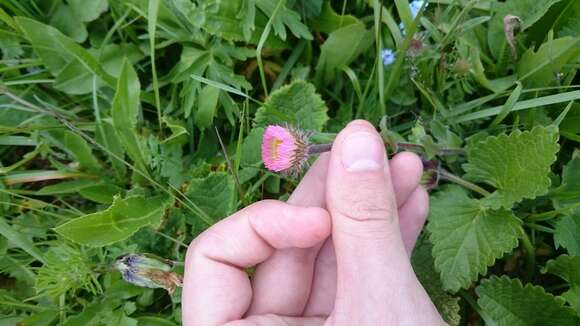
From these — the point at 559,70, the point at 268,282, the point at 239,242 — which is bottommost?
the point at 268,282

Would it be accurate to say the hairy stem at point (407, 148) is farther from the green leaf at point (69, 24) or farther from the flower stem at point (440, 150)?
the green leaf at point (69, 24)

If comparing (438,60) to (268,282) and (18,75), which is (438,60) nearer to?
(268,282)

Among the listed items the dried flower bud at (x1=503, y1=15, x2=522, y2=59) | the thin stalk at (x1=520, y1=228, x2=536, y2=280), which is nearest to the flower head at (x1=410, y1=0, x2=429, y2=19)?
the dried flower bud at (x1=503, y1=15, x2=522, y2=59)

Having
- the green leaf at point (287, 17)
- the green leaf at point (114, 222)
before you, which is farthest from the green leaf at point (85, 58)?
the green leaf at point (287, 17)

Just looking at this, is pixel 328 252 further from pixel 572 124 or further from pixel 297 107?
pixel 572 124

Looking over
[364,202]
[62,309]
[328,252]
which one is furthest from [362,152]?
[62,309]

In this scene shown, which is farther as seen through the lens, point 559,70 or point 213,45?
point 213,45

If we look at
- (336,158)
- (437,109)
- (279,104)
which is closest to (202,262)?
(336,158)
